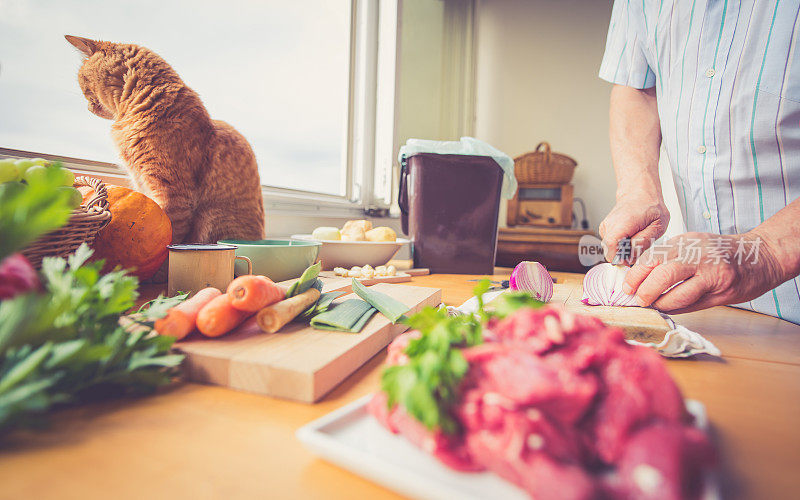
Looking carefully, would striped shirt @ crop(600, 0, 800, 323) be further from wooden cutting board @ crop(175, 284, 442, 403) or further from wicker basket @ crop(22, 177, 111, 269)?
wicker basket @ crop(22, 177, 111, 269)

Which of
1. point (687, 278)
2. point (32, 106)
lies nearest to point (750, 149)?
point (687, 278)

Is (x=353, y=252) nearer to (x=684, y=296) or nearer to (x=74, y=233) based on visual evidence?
(x=74, y=233)

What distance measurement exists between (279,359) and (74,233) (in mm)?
507

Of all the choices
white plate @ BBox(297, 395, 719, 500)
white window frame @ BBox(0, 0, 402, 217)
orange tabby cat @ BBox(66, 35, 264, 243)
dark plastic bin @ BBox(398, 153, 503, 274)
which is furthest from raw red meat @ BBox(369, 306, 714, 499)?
white window frame @ BBox(0, 0, 402, 217)

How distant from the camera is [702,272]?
2.61ft

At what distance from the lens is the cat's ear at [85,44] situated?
1063 mm

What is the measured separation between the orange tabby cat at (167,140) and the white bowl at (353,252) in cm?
29

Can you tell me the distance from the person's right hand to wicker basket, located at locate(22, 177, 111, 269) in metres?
1.14

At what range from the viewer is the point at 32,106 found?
107 cm

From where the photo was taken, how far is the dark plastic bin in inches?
60.7

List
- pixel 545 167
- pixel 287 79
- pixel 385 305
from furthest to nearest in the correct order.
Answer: pixel 545 167, pixel 287 79, pixel 385 305

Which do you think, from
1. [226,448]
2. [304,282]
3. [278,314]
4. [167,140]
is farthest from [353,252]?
[226,448]

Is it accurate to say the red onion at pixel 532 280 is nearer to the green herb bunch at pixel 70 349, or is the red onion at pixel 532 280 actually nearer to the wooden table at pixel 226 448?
the wooden table at pixel 226 448

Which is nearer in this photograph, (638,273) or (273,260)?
(638,273)
